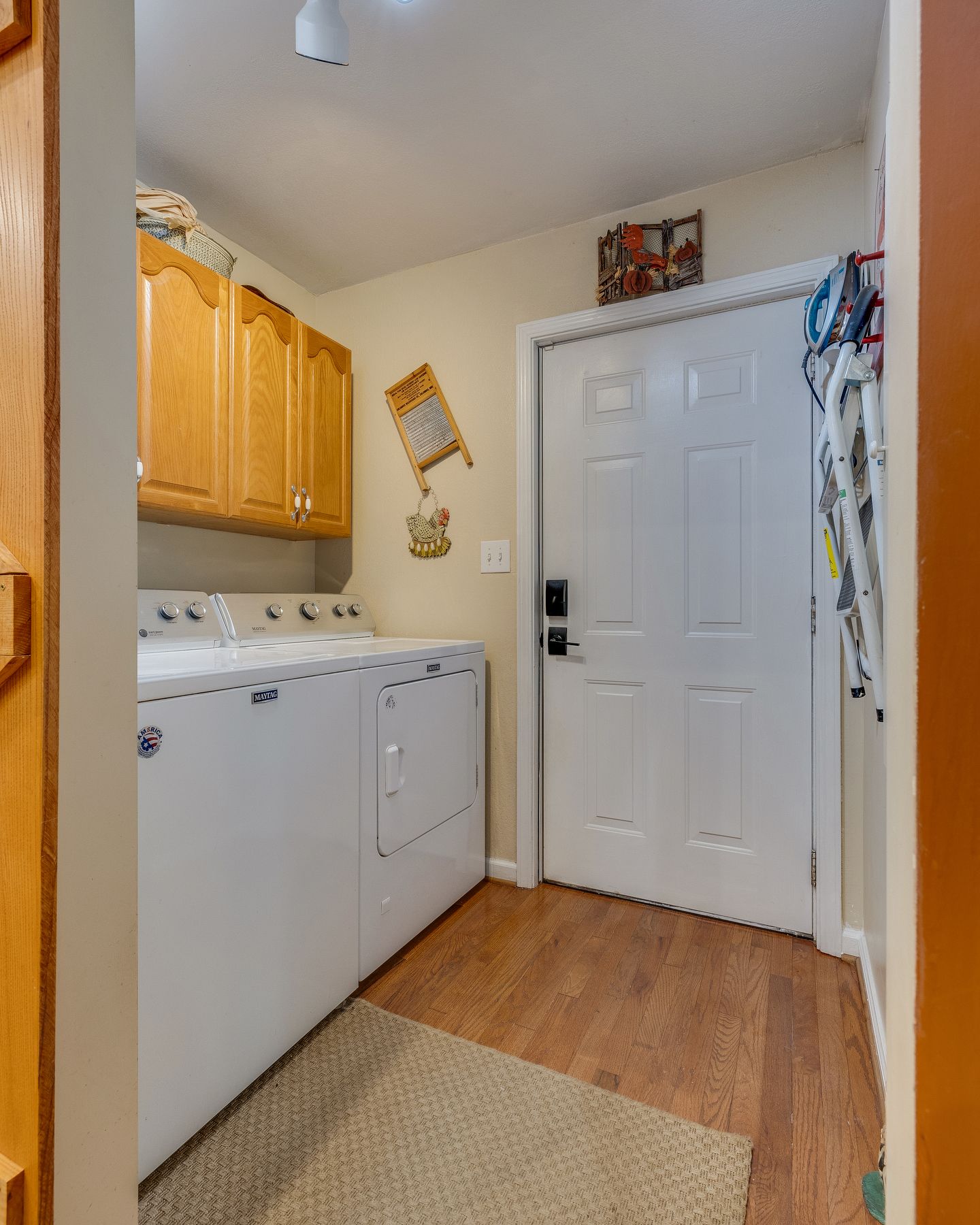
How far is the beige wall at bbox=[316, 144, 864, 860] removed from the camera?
199 centimetres

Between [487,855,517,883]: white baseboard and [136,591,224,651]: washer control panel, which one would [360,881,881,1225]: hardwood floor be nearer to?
[487,855,517,883]: white baseboard

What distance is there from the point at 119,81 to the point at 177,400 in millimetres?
1177

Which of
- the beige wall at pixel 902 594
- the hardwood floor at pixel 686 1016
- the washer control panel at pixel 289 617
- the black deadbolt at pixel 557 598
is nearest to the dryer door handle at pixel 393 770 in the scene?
the hardwood floor at pixel 686 1016

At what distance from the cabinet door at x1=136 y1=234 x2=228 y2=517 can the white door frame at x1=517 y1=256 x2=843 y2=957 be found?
1.04 meters

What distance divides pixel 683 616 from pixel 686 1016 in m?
1.17

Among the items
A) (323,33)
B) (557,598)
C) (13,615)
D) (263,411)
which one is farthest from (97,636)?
(557,598)

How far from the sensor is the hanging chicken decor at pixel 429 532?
8.23 feet

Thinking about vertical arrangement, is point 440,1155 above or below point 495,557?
below

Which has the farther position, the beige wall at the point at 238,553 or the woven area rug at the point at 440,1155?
the beige wall at the point at 238,553

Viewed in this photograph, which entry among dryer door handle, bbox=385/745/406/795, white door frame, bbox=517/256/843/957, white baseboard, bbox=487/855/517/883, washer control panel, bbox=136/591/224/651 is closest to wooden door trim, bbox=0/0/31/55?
washer control panel, bbox=136/591/224/651

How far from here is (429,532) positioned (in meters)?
2.52

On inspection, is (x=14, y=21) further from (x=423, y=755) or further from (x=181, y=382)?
(x=423, y=755)

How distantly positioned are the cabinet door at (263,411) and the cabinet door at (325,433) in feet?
0.18

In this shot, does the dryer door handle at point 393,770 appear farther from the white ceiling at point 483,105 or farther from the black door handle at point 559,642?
the white ceiling at point 483,105
